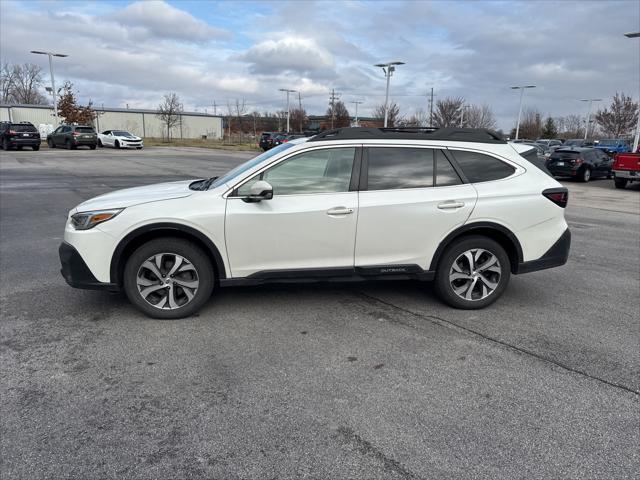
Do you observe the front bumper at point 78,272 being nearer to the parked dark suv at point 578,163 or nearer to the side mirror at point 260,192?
the side mirror at point 260,192

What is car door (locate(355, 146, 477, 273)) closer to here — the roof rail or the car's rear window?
the roof rail

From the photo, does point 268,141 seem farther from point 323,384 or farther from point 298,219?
point 323,384

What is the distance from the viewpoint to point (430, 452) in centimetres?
264

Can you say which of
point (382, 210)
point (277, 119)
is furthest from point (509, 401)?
point (277, 119)

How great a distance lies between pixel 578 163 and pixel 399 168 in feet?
67.0

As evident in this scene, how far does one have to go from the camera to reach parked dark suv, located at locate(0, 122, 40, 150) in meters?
31.9

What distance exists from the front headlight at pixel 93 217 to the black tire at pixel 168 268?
38 centimetres

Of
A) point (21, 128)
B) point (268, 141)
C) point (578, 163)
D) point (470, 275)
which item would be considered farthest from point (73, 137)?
point (470, 275)

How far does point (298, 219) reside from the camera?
14.1 feet

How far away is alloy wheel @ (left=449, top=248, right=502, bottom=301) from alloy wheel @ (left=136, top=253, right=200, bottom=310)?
8.15 ft

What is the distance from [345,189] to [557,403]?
7.92ft

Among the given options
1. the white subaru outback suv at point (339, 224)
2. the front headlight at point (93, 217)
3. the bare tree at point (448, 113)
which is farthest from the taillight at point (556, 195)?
the bare tree at point (448, 113)

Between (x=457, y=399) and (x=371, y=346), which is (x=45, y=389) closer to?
(x=371, y=346)

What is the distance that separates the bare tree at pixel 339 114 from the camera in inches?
2889
